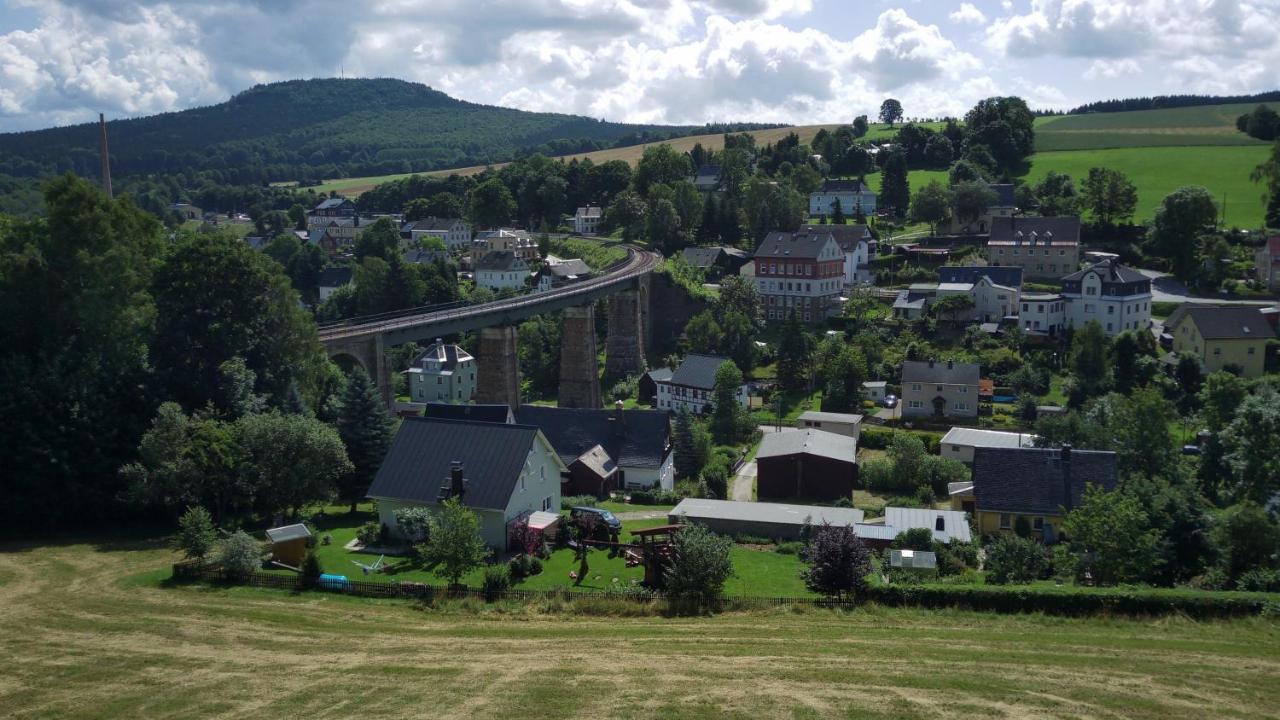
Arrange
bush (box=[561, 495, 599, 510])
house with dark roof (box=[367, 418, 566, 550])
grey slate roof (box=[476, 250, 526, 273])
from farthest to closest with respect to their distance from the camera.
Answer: grey slate roof (box=[476, 250, 526, 273])
bush (box=[561, 495, 599, 510])
house with dark roof (box=[367, 418, 566, 550])

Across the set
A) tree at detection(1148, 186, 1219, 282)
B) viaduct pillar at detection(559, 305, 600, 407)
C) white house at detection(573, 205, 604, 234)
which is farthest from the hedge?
white house at detection(573, 205, 604, 234)

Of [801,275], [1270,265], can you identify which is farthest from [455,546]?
[1270,265]

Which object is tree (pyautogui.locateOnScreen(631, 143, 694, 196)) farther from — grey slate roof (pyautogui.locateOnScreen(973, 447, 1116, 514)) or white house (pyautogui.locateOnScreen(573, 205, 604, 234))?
grey slate roof (pyautogui.locateOnScreen(973, 447, 1116, 514))

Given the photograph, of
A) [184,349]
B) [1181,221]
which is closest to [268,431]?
[184,349]

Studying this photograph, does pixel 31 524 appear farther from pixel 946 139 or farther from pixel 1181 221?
pixel 946 139

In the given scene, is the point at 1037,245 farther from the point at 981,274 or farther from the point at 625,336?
the point at 625,336
